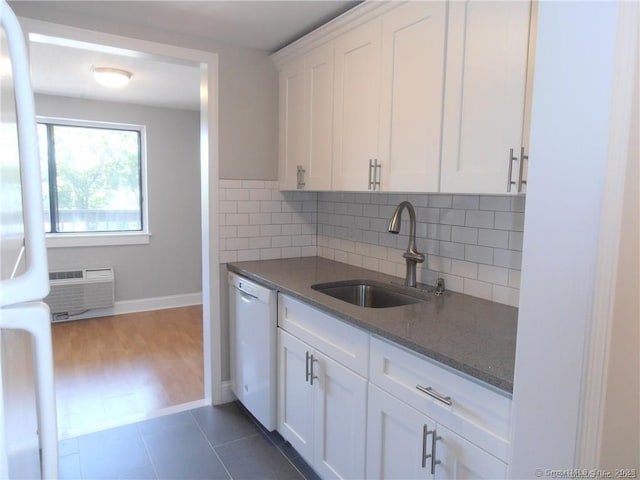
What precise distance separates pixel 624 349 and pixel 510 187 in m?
0.79

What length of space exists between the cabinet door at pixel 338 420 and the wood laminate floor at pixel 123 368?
50.1 inches

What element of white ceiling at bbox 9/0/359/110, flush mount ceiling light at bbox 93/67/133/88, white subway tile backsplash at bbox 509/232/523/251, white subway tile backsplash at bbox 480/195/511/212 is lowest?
white subway tile backsplash at bbox 509/232/523/251

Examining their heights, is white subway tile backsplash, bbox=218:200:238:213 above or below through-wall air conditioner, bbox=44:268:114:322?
above

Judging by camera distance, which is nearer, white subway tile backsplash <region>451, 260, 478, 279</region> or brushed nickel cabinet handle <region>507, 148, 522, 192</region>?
brushed nickel cabinet handle <region>507, 148, 522, 192</region>

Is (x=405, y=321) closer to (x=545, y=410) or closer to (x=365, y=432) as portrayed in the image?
(x=365, y=432)

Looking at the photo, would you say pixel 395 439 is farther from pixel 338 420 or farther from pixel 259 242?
pixel 259 242

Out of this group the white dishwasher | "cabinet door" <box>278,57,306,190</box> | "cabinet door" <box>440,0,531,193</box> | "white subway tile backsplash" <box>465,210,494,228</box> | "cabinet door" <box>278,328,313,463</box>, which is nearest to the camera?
"cabinet door" <box>440,0,531,193</box>

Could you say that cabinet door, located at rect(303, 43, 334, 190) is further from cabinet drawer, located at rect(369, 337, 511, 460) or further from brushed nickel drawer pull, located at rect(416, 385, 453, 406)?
brushed nickel drawer pull, located at rect(416, 385, 453, 406)

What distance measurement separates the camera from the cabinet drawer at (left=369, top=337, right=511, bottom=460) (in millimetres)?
1120

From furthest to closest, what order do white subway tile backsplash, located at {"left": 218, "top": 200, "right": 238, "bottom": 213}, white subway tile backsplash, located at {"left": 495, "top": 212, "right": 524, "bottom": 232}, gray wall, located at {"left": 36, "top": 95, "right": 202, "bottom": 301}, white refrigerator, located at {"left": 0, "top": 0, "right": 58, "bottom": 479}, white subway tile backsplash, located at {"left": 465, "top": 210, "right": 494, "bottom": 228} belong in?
gray wall, located at {"left": 36, "top": 95, "right": 202, "bottom": 301}, white subway tile backsplash, located at {"left": 218, "top": 200, "right": 238, "bottom": 213}, white subway tile backsplash, located at {"left": 465, "top": 210, "right": 494, "bottom": 228}, white subway tile backsplash, located at {"left": 495, "top": 212, "right": 524, "bottom": 232}, white refrigerator, located at {"left": 0, "top": 0, "right": 58, "bottom": 479}

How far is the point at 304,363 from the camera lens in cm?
196

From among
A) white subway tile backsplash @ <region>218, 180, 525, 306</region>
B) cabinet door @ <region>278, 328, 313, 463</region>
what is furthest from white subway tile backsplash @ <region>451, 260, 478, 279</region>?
cabinet door @ <region>278, 328, 313, 463</region>

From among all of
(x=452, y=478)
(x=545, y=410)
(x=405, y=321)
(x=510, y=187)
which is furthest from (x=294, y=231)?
(x=545, y=410)

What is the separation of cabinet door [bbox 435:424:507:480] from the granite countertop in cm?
22
